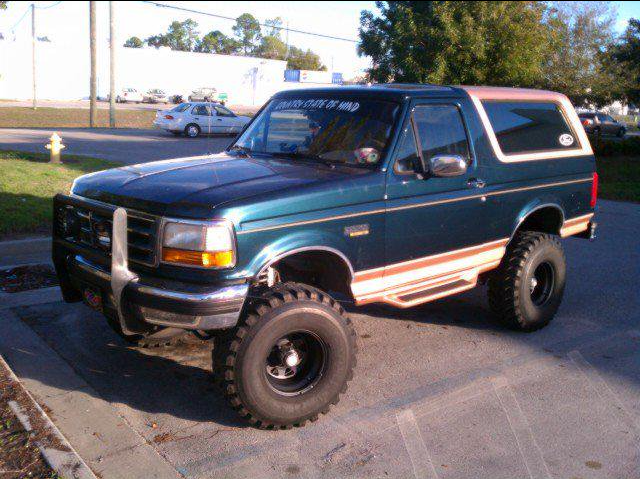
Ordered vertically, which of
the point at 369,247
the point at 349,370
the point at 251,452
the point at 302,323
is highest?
the point at 369,247

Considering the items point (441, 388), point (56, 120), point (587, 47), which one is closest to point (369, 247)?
point (441, 388)

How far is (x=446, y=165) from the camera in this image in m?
4.89

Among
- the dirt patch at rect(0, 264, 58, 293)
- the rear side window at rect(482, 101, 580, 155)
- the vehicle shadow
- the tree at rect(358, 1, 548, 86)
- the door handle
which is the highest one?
the tree at rect(358, 1, 548, 86)

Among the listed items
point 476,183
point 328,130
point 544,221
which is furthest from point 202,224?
point 544,221

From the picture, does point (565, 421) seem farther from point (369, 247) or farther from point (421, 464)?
point (369, 247)

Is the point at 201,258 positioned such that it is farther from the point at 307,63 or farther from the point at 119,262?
the point at 307,63

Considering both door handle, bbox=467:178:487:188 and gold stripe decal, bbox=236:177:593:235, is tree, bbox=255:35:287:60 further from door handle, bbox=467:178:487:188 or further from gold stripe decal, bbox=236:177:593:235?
door handle, bbox=467:178:487:188

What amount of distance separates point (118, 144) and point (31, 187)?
1284cm

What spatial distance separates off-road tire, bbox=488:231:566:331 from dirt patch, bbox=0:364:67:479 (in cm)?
378

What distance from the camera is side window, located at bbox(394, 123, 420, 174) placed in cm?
496

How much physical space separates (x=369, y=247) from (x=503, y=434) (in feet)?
4.84

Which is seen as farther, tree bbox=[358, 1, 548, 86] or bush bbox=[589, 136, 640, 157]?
bush bbox=[589, 136, 640, 157]

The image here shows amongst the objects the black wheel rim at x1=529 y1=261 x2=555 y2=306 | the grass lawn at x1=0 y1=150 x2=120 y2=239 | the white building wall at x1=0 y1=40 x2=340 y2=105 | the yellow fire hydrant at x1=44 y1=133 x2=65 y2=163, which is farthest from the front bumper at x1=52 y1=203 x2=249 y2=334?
the white building wall at x1=0 y1=40 x2=340 y2=105

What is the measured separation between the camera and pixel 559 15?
33.2m
